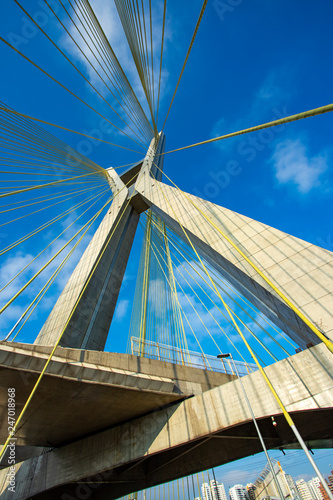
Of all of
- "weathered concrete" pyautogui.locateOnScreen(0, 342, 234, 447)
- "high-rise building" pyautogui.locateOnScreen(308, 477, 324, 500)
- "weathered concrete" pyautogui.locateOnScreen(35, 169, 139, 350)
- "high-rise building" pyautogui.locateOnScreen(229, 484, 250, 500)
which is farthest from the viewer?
"high-rise building" pyautogui.locateOnScreen(308, 477, 324, 500)

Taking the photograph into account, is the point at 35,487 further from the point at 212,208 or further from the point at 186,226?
the point at 212,208

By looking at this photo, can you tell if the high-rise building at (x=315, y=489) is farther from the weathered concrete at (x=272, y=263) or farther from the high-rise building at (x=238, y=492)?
the weathered concrete at (x=272, y=263)

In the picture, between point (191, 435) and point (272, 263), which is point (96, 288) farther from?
point (272, 263)

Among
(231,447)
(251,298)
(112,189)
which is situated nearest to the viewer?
(251,298)

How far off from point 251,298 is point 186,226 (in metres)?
3.54

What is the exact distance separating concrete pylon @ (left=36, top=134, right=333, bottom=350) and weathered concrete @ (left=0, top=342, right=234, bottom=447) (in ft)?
8.31

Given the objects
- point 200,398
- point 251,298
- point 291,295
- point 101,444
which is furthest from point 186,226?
point 101,444

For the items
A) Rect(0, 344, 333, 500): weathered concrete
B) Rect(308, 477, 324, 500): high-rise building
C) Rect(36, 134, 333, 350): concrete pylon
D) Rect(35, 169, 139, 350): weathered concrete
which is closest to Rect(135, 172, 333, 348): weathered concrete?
Rect(36, 134, 333, 350): concrete pylon

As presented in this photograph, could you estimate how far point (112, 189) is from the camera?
1745 centimetres

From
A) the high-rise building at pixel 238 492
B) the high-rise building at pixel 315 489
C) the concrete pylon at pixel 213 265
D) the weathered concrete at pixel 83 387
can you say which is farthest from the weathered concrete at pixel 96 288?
the high-rise building at pixel 315 489

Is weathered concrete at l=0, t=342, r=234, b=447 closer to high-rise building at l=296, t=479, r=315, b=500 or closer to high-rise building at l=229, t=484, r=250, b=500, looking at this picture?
high-rise building at l=229, t=484, r=250, b=500

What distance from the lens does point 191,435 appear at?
7.50 meters

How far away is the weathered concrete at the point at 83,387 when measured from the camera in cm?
623

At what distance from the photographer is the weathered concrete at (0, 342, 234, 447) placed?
6227mm
